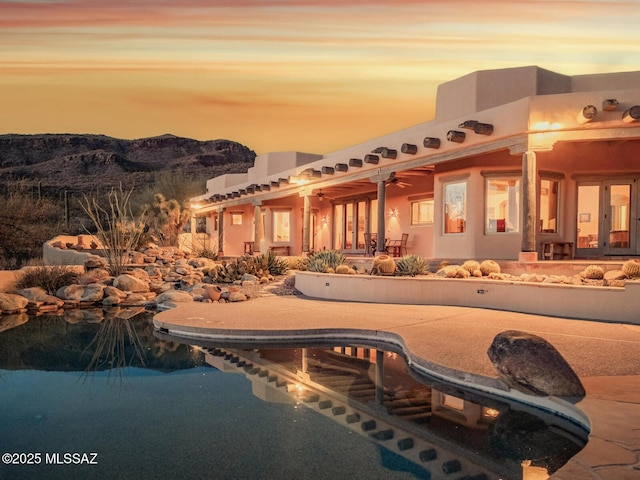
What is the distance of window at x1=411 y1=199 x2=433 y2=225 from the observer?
53.3ft

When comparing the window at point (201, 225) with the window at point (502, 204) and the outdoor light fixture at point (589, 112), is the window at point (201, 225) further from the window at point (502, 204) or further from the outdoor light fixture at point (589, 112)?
the outdoor light fixture at point (589, 112)

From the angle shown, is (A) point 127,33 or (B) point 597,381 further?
(A) point 127,33

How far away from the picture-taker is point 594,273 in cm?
971

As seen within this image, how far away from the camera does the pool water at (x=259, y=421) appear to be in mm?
3484

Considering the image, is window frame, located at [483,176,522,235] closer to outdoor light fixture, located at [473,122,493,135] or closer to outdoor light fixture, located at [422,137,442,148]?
outdoor light fixture, located at [422,137,442,148]

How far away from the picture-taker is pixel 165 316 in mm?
8633

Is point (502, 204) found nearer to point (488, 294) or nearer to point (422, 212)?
point (422, 212)

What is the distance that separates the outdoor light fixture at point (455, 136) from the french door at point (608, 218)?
3.83 meters

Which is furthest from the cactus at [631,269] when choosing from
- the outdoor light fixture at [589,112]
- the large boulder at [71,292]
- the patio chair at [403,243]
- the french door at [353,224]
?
the large boulder at [71,292]

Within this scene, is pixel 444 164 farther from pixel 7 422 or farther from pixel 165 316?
pixel 7 422

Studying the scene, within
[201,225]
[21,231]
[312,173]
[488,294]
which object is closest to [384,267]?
[488,294]

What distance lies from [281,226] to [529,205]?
1426 cm

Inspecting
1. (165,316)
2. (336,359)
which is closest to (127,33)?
(165,316)

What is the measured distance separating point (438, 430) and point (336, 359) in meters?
2.42
